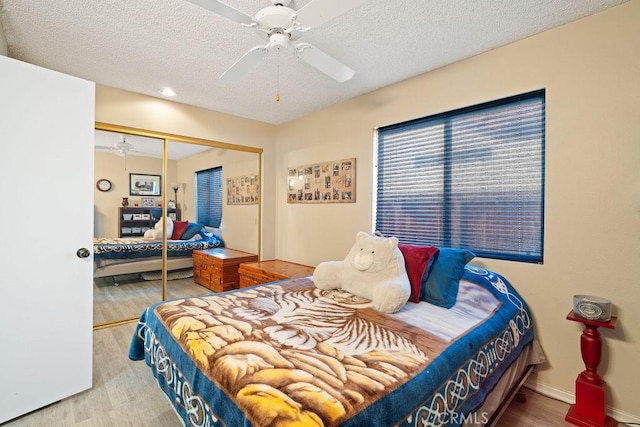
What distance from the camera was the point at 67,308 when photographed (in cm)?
184

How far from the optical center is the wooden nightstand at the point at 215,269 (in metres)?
3.63

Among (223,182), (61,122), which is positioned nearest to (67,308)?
(61,122)

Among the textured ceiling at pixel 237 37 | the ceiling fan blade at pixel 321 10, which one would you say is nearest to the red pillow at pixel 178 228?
the textured ceiling at pixel 237 37

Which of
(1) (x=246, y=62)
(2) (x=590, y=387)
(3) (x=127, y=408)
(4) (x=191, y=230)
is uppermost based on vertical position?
(1) (x=246, y=62)

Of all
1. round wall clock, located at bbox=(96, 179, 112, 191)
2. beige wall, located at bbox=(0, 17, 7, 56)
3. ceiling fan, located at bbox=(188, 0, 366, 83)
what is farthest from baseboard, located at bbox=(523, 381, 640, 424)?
beige wall, located at bbox=(0, 17, 7, 56)

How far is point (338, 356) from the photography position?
1.20 m

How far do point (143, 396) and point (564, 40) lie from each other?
368 centimetres

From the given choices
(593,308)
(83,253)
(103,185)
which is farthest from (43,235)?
(593,308)

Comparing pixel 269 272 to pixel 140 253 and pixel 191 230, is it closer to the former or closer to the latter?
pixel 191 230

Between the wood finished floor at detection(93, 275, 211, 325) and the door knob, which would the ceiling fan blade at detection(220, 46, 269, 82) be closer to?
Result: the door knob

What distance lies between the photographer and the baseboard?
65.8 inches

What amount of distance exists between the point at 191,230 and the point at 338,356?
9.73ft

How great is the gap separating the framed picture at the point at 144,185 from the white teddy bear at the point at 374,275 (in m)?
2.25

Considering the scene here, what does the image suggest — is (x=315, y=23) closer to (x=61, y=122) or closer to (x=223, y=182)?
(x=61, y=122)
